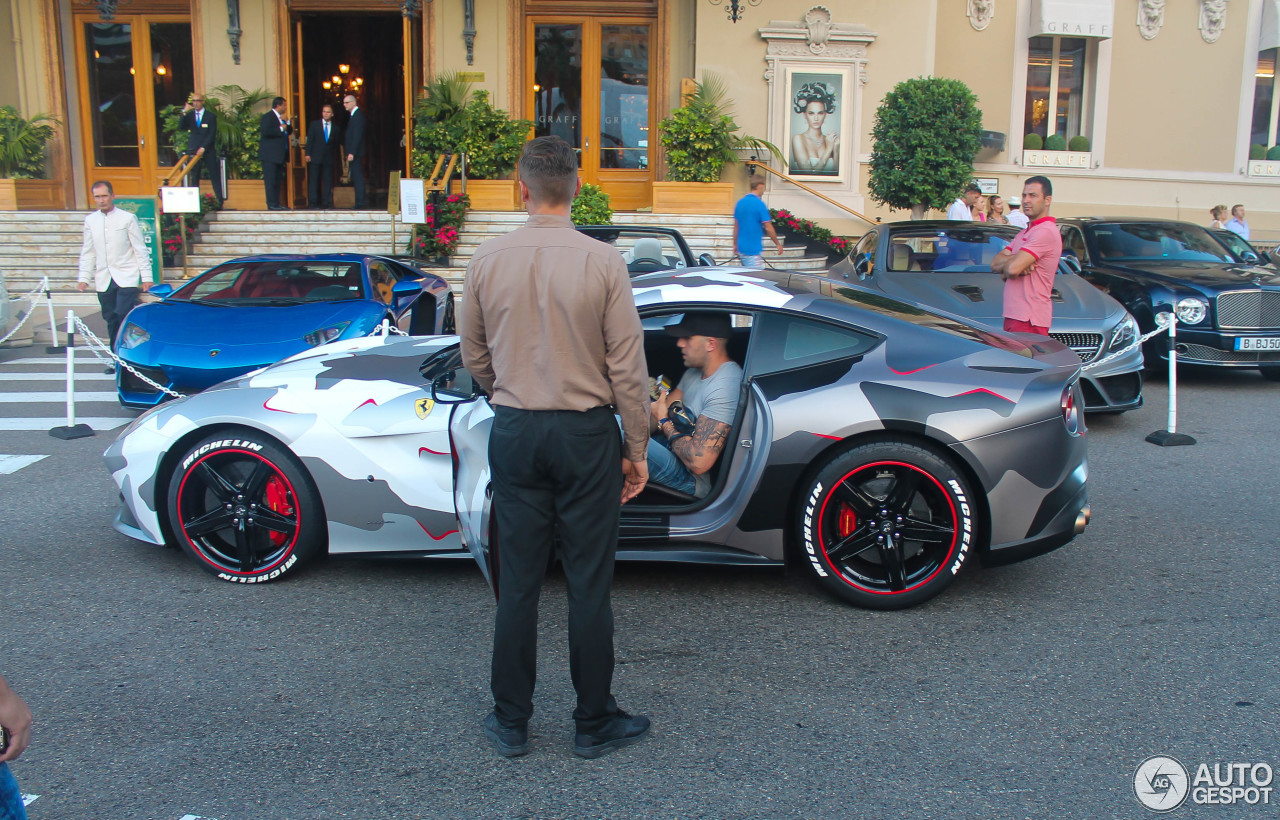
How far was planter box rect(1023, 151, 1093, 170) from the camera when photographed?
21.2 m

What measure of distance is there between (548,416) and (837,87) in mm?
17964

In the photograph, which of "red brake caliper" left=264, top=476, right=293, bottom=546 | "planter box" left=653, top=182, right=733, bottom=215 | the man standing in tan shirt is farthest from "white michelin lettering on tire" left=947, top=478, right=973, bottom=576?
"planter box" left=653, top=182, right=733, bottom=215

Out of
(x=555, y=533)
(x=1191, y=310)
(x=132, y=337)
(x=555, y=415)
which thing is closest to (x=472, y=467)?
(x=555, y=533)

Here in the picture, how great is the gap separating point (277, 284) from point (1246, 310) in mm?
8922

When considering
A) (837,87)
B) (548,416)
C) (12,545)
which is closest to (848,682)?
(548,416)

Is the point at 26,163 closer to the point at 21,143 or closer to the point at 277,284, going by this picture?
the point at 21,143

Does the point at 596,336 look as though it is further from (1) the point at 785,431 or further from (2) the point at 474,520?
(1) the point at 785,431

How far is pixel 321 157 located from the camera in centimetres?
1777

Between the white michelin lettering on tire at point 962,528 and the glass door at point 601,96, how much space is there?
53.1 feet

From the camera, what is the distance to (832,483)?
4.34 meters

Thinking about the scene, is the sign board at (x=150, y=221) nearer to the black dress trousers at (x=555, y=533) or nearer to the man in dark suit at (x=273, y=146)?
the man in dark suit at (x=273, y=146)

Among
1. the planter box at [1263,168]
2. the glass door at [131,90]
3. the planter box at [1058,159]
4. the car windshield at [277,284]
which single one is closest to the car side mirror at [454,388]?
the car windshield at [277,284]

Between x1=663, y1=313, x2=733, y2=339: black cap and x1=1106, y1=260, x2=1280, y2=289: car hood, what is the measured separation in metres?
7.25

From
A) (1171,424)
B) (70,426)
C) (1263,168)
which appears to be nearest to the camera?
(1171,424)
